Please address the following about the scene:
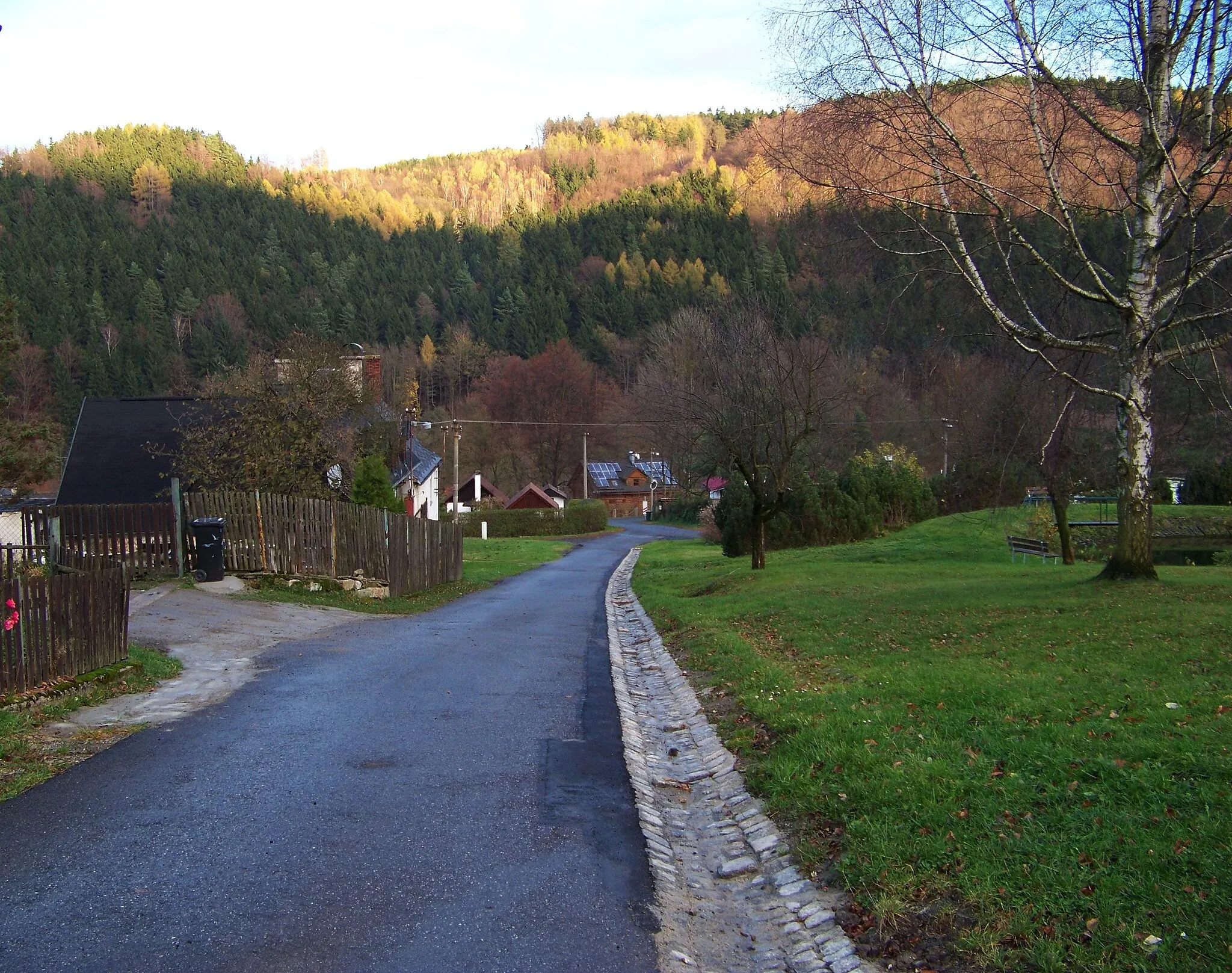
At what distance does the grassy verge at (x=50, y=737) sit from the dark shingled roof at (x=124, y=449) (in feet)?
61.1

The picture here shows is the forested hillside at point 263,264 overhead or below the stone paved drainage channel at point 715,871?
overhead

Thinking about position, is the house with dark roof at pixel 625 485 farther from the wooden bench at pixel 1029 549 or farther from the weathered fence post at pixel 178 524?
the weathered fence post at pixel 178 524

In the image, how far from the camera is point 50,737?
8.00 meters

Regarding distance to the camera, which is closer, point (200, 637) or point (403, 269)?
point (200, 637)

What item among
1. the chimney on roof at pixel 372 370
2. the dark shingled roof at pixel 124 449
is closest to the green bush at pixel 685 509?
the chimney on roof at pixel 372 370

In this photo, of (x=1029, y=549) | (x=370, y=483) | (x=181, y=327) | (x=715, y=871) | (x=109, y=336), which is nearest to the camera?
(x=715, y=871)

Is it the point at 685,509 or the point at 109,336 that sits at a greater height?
the point at 109,336

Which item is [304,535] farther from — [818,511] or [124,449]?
[818,511]

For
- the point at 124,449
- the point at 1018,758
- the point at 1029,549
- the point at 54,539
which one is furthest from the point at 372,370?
the point at 1018,758

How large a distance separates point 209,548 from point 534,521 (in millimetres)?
52476

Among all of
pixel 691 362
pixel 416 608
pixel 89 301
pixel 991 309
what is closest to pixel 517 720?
pixel 991 309

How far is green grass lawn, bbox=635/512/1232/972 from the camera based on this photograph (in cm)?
447

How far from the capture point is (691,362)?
29.2 metres

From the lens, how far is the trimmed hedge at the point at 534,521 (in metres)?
70.6
